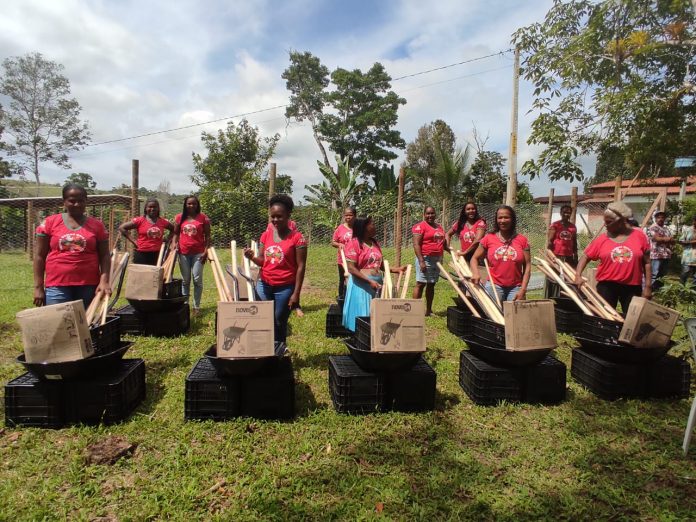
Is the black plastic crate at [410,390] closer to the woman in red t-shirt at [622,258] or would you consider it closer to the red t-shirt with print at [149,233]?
the woman in red t-shirt at [622,258]

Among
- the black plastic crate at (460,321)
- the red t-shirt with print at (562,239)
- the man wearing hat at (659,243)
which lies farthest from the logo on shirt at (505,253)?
the man wearing hat at (659,243)

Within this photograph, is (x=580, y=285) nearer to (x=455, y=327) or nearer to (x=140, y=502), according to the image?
(x=455, y=327)

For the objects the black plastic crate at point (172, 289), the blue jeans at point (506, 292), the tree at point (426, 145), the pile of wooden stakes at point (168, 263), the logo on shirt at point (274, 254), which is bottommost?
the black plastic crate at point (172, 289)

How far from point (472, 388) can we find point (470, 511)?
4.56ft

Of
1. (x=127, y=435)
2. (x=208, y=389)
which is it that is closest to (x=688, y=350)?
(x=208, y=389)

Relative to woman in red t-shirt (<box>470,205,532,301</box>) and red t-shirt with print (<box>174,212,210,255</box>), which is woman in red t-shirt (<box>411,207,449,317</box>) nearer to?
woman in red t-shirt (<box>470,205,532,301</box>)

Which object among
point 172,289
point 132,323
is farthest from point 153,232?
point 132,323

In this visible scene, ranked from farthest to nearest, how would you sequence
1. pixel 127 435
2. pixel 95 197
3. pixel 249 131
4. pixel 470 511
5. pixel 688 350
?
pixel 249 131
pixel 95 197
pixel 688 350
pixel 127 435
pixel 470 511

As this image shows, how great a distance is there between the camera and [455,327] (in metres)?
5.66

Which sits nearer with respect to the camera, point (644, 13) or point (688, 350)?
point (688, 350)

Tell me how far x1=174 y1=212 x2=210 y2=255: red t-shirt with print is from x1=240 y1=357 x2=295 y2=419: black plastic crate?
311cm

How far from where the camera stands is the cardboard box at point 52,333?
2.83 metres

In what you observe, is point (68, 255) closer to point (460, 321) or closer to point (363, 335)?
point (363, 335)

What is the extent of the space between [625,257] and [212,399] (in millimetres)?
3901
